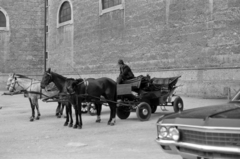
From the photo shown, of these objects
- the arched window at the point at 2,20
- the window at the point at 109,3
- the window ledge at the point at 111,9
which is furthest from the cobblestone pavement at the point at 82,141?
the arched window at the point at 2,20

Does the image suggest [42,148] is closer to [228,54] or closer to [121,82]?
[121,82]

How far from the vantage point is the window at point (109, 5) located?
27.0 meters

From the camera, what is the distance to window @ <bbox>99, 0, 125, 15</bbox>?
2697 cm

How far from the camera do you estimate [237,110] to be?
396 cm

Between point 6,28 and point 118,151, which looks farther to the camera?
point 6,28

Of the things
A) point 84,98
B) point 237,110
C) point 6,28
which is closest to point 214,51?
point 84,98

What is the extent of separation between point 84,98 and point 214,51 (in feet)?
40.6

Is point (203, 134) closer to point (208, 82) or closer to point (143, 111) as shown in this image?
point (143, 111)

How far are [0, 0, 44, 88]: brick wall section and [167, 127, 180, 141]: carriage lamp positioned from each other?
37911 mm

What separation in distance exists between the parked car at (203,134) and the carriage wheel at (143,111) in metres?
6.49

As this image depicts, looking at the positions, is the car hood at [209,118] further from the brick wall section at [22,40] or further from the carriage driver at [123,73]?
the brick wall section at [22,40]

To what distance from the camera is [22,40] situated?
40688mm

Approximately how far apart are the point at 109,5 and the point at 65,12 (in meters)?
7.60

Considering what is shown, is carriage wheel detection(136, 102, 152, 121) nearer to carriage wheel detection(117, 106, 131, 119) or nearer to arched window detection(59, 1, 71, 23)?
carriage wheel detection(117, 106, 131, 119)
